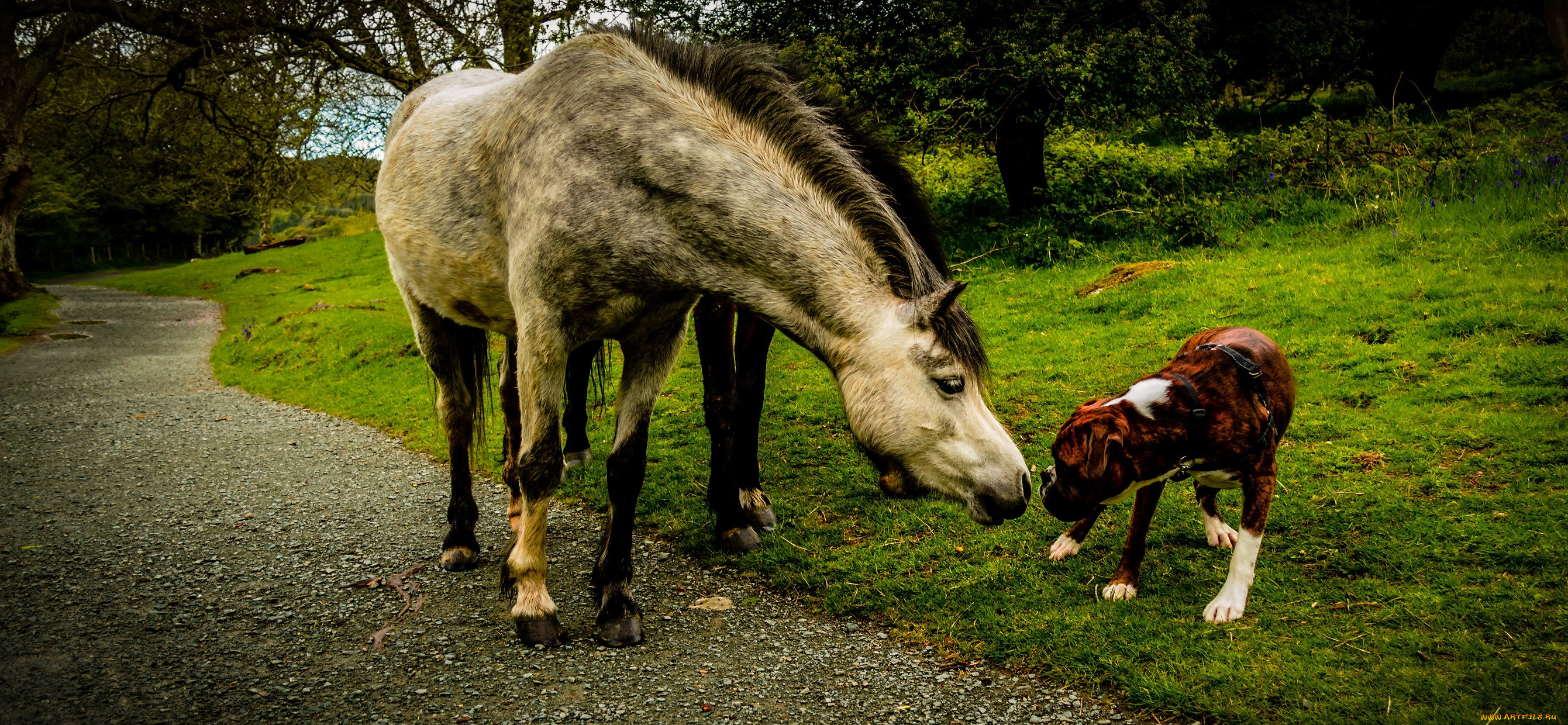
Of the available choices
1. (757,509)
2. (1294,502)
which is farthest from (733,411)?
(1294,502)

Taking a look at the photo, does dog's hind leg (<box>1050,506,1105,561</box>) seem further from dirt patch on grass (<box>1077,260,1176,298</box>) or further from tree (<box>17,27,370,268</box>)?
tree (<box>17,27,370,268</box>)

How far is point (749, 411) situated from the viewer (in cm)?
504

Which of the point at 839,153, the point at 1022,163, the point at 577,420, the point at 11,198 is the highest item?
the point at 11,198

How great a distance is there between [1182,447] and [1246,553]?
1.78 ft

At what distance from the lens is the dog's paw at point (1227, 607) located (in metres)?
3.40

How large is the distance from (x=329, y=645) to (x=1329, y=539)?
4.83m

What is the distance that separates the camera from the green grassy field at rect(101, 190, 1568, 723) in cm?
307

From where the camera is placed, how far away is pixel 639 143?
3.37 m

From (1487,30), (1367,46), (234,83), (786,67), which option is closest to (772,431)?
(786,67)

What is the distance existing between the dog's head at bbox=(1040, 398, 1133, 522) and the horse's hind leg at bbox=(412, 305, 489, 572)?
3.34m

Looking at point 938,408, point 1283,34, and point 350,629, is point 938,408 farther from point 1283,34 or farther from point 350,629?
point 1283,34

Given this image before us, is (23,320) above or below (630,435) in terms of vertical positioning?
below

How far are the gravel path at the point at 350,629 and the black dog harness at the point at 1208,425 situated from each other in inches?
45.0

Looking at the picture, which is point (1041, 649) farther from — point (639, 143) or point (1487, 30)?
point (1487, 30)
